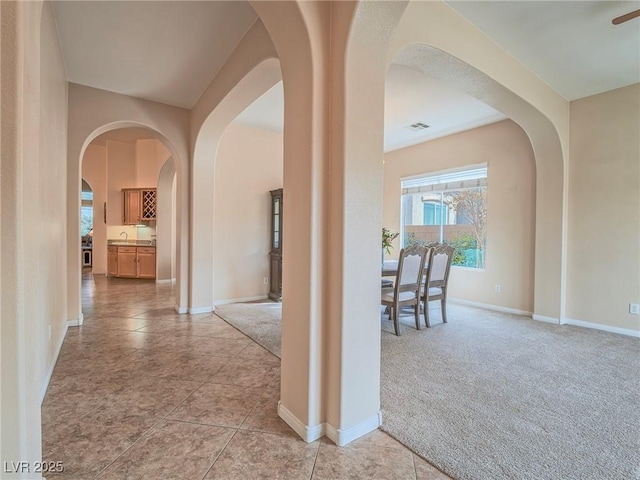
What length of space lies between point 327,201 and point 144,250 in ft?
23.1

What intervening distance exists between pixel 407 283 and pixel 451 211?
8.24ft

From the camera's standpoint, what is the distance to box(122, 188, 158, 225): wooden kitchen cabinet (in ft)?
25.0

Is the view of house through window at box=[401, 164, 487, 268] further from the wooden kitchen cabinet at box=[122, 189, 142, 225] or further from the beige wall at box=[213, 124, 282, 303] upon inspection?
the wooden kitchen cabinet at box=[122, 189, 142, 225]

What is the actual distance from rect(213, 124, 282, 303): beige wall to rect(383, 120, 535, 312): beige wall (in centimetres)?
311

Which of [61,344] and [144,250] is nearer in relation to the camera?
[61,344]

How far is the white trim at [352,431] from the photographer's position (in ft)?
5.54

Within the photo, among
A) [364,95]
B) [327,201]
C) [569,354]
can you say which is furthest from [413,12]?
[569,354]

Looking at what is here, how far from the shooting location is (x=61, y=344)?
3.11 meters

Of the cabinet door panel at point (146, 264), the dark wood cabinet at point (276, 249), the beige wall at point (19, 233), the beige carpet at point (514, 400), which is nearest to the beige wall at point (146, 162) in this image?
the cabinet door panel at point (146, 264)

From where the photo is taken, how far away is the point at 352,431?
68.0 inches

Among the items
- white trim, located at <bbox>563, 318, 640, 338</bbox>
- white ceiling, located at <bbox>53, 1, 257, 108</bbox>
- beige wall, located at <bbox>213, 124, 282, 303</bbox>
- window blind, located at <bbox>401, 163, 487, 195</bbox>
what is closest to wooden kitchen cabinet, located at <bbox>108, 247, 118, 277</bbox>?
beige wall, located at <bbox>213, 124, 282, 303</bbox>

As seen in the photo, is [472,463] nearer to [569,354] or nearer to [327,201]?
[327,201]

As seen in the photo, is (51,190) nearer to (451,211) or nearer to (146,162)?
(451,211)

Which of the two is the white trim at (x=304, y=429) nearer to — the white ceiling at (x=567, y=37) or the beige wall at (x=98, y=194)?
the white ceiling at (x=567, y=37)
